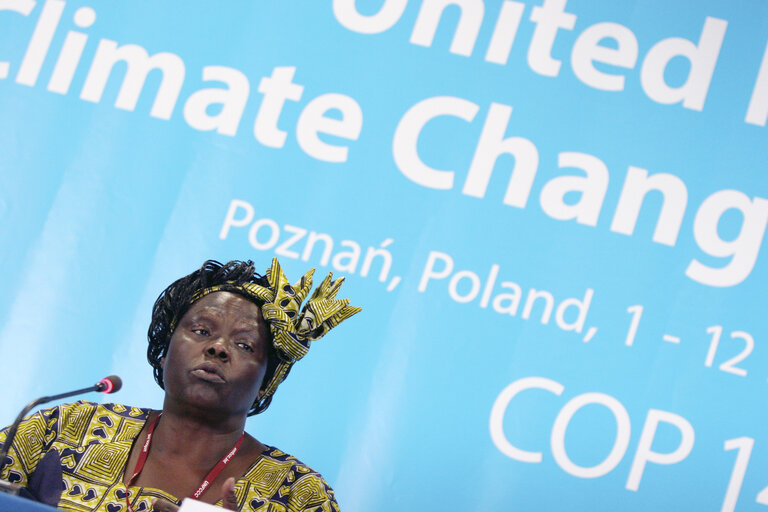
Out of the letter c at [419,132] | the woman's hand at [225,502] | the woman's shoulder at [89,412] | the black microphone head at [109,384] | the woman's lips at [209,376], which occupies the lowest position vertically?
the woman's hand at [225,502]

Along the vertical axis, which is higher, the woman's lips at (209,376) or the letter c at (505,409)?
the letter c at (505,409)

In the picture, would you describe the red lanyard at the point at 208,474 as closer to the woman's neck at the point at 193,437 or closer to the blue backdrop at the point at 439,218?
the woman's neck at the point at 193,437

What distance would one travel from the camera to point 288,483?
7.53 ft

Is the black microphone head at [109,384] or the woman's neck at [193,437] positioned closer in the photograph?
the black microphone head at [109,384]

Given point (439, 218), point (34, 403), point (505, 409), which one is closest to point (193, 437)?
point (34, 403)

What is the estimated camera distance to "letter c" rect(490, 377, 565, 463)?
9.51 feet

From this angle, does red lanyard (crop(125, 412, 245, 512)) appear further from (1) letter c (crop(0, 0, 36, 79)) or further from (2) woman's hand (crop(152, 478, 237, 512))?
(1) letter c (crop(0, 0, 36, 79))

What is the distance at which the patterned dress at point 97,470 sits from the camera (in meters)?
2.16

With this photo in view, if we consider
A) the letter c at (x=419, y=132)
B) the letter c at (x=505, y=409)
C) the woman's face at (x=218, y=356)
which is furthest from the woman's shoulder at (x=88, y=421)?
the letter c at (x=419, y=132)

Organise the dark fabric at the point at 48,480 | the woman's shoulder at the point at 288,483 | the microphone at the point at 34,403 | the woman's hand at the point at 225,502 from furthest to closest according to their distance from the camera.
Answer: the woman's shoulder at the point at 288,483 < the dark fabric at the point at 48,480 < the woman's hand at the point at 225,502 < the microphone at the point at 34,403

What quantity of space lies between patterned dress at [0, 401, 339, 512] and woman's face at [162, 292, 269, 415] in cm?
16

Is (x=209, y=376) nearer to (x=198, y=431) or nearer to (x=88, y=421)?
(x=198, y=431)

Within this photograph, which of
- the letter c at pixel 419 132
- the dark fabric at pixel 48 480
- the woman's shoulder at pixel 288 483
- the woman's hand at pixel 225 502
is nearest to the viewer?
the woman's hand at pixel 225 502

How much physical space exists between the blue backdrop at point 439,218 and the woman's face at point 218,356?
71cm
